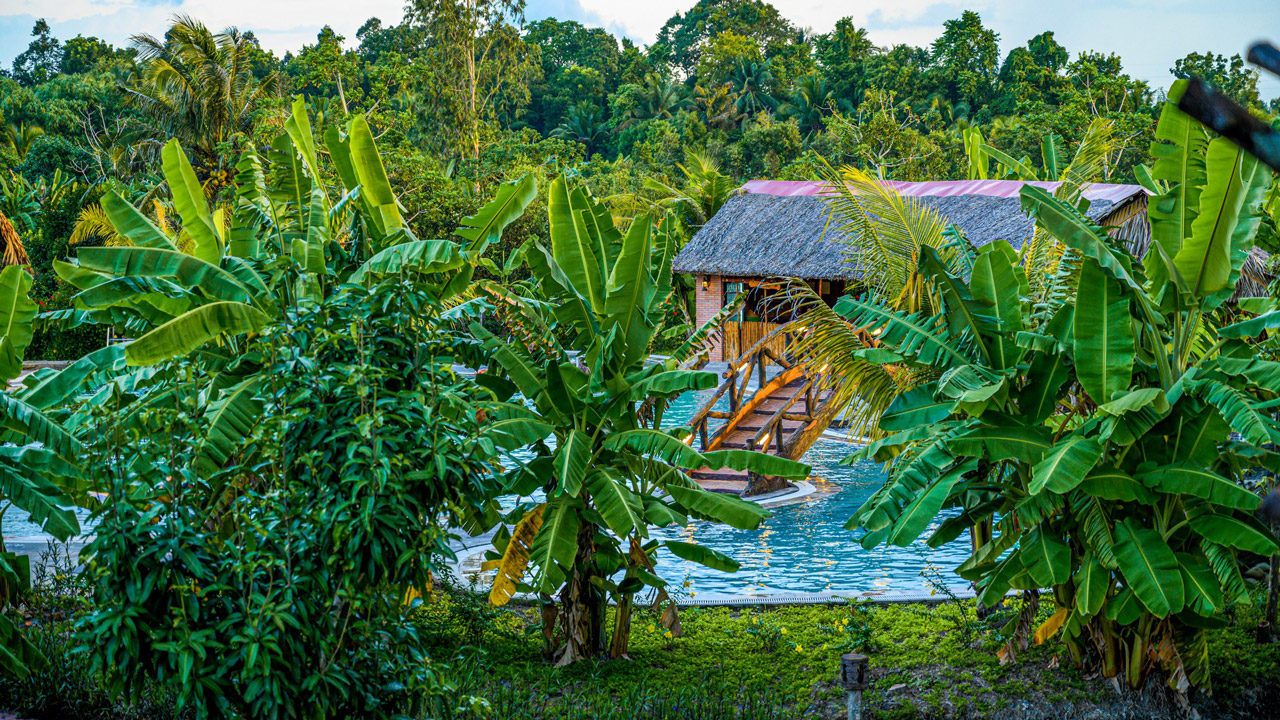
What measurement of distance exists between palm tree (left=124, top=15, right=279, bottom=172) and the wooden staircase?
15.2 metres

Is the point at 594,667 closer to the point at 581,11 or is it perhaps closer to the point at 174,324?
the point at 174,324

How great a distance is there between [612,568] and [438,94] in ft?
86.9

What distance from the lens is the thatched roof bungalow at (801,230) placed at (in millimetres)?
17891

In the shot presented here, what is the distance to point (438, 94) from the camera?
30.3 metres

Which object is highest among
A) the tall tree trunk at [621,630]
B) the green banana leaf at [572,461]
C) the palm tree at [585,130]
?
the palm tree at [585,130]

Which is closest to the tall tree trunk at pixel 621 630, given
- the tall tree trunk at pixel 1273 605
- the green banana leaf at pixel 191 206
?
the green banana leaf at pixel 191 206

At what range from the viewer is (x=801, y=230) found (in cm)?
2025

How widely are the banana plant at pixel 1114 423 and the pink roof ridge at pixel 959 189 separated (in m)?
12.0

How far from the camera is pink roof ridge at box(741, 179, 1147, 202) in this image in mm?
17766

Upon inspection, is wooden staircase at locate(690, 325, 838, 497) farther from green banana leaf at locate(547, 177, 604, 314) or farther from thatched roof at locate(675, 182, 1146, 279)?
green banana leaf at locate(547, 177, 604, 314)

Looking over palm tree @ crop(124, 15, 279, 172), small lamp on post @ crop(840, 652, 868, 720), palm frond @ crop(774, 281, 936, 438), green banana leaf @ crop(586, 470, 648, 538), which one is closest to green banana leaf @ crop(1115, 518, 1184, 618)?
small lamp on post @ crop(840, 652, 868, 720)

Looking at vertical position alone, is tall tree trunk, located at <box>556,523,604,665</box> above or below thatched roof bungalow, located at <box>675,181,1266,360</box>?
below

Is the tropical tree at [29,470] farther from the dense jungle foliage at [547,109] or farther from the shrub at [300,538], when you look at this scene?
the dense jungle foliage at [547,109]

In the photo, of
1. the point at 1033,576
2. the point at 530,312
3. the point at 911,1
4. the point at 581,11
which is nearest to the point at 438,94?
the point at 911,1
